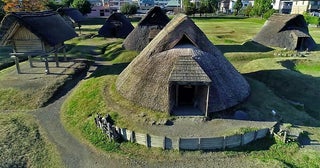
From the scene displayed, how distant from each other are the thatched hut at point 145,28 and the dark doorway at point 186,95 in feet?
69.7

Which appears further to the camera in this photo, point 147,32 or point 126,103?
point 147,32

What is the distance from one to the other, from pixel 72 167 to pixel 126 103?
305 inches

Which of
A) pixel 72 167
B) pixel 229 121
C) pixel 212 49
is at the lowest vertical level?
pixel 72 167

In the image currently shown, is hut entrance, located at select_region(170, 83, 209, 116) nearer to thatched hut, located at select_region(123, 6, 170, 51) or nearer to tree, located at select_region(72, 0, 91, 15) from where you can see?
thatched hut, located at select_region(123, 6, 170, 51)

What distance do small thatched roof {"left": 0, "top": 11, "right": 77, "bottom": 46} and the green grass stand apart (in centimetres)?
1150

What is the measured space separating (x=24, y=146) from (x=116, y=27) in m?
42.0

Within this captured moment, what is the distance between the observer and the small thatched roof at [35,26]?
86.4ft

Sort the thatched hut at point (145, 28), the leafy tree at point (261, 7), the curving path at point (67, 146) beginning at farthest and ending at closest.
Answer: the leafy tree at point (261, 7)
the thatched hut at point (145, 28)
the curving path at point (67, 146)

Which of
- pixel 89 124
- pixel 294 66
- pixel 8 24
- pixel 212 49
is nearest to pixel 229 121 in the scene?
pixel 212 49

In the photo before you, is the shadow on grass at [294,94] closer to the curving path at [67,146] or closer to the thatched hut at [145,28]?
the curving path at [67,146]

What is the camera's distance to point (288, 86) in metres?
27.1

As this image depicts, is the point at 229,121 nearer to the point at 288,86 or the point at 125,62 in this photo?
the point at 288,86

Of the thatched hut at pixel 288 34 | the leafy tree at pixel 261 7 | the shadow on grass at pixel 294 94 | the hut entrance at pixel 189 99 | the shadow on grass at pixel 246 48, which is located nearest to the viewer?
the hut entrance at pixel 189 99

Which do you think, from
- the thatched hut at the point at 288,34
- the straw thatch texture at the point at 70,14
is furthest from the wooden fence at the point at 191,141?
the straw thatch texture at the point at 70,14
